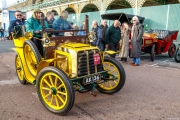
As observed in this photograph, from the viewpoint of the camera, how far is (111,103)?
379cm

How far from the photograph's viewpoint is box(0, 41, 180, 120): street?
3271 mm

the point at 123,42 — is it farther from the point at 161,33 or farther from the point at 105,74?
the point at 105,74

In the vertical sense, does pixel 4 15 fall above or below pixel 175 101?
above

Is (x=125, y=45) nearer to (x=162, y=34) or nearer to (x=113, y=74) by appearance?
(x=162, y=34)

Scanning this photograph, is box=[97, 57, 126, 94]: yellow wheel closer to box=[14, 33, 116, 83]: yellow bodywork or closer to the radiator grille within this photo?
the radiator grille

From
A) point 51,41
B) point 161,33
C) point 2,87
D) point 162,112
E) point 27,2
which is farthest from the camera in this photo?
point 27,2

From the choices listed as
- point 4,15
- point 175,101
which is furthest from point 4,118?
point 4,15

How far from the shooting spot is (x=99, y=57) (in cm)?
375

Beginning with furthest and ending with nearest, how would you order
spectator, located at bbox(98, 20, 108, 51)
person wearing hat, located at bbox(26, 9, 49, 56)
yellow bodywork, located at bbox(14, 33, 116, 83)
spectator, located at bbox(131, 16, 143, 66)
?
spectator, located at bbox(98, 20, 108, 51) → spectator, located at bbox(131, 16, 143, 66) → person wearing hat, located at bbox(26, 9, 49, 56) → yellow bodywork, located at bbox(14, 33, 116, 83)

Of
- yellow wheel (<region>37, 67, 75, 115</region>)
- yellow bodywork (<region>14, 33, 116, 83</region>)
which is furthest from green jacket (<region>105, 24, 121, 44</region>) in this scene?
yellow wheel (<region>37, 67, 75, 115</region>)

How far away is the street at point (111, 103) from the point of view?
3271 millimetres

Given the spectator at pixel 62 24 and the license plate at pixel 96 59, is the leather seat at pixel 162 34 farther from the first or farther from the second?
the license plate at pixel 96 59

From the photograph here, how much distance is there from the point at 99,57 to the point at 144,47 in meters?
5.26

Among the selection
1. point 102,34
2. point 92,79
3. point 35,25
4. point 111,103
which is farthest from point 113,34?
point 92,79
